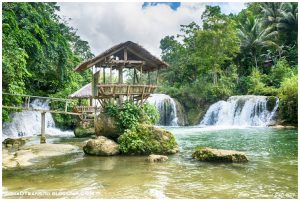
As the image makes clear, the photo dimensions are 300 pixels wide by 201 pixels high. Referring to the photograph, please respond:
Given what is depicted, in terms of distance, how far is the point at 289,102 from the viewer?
21969 millimetres

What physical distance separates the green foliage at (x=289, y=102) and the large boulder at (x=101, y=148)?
14228 mm

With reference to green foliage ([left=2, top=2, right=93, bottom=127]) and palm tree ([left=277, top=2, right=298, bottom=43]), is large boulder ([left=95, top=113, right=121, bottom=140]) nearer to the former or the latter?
green foliage ([left=2, top=2, right=93, bottom=127])

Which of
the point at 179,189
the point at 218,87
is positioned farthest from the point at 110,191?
the point at 218,87

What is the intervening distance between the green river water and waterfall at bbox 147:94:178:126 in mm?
16837

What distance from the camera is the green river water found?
600 cm

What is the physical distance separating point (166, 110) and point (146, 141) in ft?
54.0

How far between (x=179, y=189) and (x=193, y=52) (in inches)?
1094

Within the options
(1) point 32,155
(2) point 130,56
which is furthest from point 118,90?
(1) point 32,155

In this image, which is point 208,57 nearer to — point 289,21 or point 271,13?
point 289,21

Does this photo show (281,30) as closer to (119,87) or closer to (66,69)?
(66,69)

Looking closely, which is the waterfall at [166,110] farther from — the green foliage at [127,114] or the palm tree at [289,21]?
the green foliage at [127,114]

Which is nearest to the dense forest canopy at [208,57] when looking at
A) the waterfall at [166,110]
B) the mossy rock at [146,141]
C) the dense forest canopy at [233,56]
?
the dense forest canopy at [233,56]

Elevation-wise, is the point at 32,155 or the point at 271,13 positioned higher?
the point at 271,13

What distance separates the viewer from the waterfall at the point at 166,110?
27.3 meters
